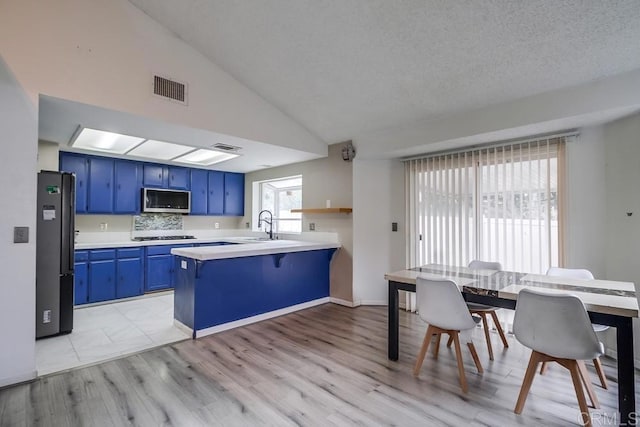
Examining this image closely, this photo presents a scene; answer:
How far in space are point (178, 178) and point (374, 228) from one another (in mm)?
3505

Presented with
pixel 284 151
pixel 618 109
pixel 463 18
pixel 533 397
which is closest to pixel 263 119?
pixel 284 151

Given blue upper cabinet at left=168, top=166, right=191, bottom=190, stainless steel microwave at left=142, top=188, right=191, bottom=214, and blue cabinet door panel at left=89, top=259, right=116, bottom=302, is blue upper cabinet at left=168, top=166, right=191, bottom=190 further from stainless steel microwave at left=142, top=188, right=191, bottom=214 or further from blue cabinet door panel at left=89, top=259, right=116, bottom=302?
blue cabinet door panel at left=89, top=259, right=116, bottom=302

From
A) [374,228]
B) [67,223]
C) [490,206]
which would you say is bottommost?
[374,228]

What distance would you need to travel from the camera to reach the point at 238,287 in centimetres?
354

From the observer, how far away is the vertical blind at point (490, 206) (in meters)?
3.12

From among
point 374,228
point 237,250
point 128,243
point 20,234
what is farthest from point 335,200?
point 20,234

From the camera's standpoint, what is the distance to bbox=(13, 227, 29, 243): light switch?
2.27 metres

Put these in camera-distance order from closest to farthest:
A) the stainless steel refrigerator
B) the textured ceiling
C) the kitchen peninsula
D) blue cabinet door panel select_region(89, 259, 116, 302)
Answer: the textured ceiling < the stainless steel refrigerator < the kitchen peninsula < blue cabinet door panel select_region(89, 259, 116, 302)

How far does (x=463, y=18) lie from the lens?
90.9 inches

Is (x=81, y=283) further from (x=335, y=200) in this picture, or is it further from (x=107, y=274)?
(x=335, y=200)

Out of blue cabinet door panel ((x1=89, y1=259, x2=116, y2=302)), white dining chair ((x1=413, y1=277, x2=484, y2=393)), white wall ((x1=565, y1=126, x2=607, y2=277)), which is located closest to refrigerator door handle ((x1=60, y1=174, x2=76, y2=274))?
blue cabinet door panel ((x1=89, y1=259, x2=116, y2=302))

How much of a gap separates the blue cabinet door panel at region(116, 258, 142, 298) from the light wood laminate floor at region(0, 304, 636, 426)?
6.83ft

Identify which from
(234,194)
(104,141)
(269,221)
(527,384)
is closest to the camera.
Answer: (527,384)

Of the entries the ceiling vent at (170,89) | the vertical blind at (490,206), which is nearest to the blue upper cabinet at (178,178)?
the ceiling vent at (170,89)
